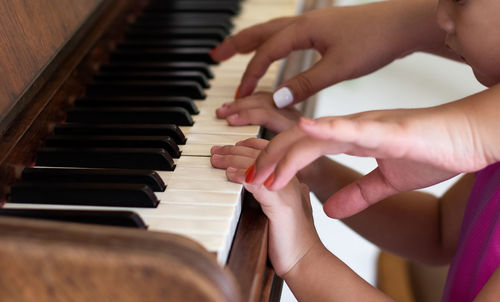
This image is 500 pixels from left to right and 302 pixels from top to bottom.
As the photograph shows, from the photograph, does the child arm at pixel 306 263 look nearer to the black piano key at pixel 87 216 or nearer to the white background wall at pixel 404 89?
the black piano key at pixel 87 216

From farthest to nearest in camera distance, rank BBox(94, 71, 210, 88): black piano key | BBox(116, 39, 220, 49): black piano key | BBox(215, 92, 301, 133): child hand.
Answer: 1. BBox(116, 39, 220, 49): black piano key
2. BBox(94, 71, 210, 88): black piano key
3. BBox(215, 92, 301, 133): child hand

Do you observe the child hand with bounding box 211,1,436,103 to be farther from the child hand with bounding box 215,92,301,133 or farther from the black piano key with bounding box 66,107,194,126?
the black piano key with bounding box 66,107,194,126

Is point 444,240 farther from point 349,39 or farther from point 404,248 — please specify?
point 349,39

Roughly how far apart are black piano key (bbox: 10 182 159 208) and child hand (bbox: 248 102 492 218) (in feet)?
0.54

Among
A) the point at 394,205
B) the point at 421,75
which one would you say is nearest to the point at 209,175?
the point at 394,205

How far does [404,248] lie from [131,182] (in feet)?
2.46

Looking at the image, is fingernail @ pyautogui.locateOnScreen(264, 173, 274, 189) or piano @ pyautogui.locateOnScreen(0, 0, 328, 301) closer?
piano @ pyautogui.locateOnScreen(0, 0, 328, 301)

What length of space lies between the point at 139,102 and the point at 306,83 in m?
0.32

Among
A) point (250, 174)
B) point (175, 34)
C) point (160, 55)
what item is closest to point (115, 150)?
point (250, 174)

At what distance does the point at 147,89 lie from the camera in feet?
3.76

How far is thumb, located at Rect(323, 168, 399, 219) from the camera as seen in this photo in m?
0.88

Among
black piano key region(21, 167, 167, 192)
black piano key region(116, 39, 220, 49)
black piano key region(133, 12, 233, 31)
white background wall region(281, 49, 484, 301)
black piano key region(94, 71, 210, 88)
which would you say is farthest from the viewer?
white background wall region(281, 49, 484, 301)

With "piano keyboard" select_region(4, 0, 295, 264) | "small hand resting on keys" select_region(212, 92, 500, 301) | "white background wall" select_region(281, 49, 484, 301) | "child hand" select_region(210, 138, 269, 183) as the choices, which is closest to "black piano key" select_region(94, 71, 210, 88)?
"piano keyboard" select_region(4, 0, 295, 264)

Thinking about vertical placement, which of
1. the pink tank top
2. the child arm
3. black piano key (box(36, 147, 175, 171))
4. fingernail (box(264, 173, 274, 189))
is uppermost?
fingernail (box(264, 173, 274, 189))
